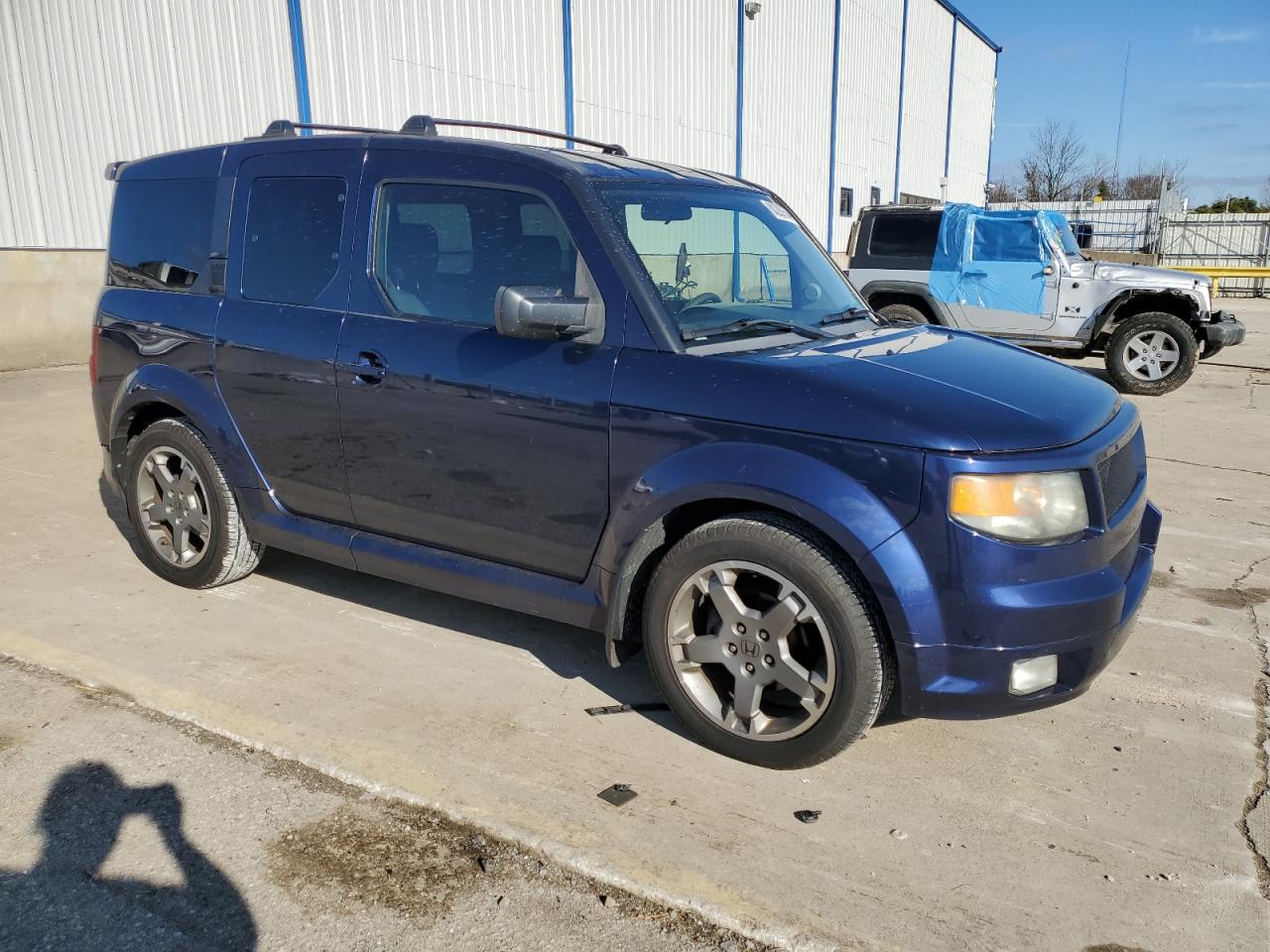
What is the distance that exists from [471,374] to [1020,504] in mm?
1849

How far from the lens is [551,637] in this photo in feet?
13.7

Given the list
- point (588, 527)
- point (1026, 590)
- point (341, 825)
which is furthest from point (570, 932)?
point (1026, 590)

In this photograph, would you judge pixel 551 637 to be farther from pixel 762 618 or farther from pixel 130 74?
pixel 130 74

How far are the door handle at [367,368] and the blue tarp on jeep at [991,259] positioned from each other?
915cm

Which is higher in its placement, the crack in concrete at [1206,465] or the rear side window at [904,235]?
the rear side window at [904,235]

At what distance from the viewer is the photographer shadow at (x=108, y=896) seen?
2.39 m

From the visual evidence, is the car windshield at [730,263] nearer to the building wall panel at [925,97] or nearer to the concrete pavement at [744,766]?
the concrete pavement at [744,766]

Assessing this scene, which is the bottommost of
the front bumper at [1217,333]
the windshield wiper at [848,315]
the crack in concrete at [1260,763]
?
the crack in concrete at [1260,763]

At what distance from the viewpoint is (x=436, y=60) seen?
1312 centimetres

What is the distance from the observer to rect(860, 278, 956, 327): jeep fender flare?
37.6ft

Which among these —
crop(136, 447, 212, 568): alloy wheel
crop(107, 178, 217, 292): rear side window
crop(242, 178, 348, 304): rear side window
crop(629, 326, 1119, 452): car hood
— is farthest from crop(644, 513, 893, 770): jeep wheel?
crop(107, 178, 217, 292): rear side window

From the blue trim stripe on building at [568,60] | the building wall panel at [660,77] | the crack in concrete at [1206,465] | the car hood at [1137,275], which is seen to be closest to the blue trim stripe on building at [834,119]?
the building wall panel at [660,77]

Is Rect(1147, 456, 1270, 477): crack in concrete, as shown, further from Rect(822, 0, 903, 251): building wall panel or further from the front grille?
Rect(822, 0, 903, 251): building wall panel

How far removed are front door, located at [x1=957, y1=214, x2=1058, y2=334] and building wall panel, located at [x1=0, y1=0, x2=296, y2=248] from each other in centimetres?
828
